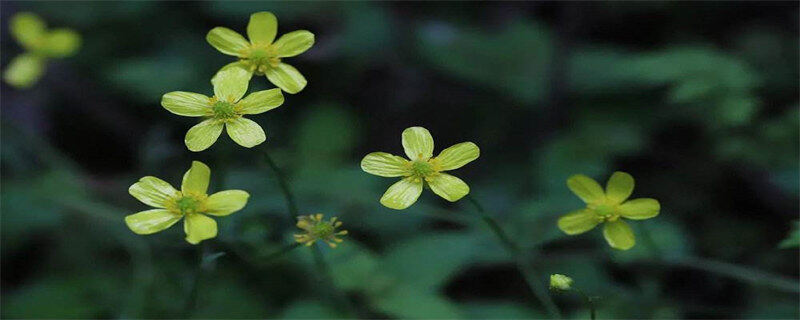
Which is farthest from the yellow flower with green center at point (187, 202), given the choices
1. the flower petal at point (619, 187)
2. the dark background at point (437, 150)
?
the flower petal at point (619, 187)

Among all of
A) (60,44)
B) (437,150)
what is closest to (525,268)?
(437,150)

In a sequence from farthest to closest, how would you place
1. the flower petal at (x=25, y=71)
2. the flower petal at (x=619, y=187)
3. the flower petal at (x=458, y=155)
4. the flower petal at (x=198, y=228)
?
the flower petal at (x=25, y=71) → the flower petal at (x=619, y=187) → the flower petal at (x=458, y=155) → the flower petal at (x=198, y=228)

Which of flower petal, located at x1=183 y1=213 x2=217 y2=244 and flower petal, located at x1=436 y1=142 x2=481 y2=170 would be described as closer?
flower petal, located at x1=183 y1=213 x2=217 y2=244

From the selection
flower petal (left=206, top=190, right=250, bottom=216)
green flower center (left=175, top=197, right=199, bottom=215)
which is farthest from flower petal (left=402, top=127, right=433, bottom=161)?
green flower center (left=175, top=197, right=199, bottom=215)

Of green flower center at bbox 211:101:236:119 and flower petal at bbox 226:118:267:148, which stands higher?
green flower center at bbox 211:101:236:119

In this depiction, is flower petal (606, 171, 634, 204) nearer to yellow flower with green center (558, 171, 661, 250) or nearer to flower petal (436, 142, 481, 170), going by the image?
yellow flower with green center (558, 171, 661, 250)

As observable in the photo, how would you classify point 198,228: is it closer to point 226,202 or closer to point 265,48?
point 226,202

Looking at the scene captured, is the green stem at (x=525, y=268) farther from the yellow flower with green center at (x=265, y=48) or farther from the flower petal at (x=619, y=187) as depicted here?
the yellow flower with green center at (x=265, y=48)
